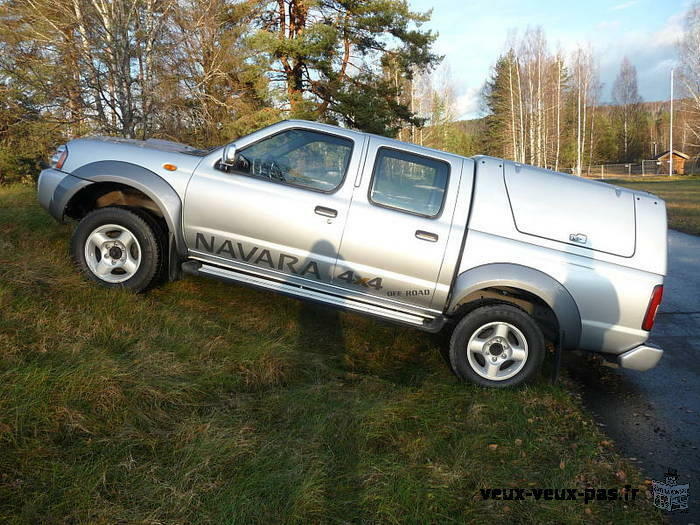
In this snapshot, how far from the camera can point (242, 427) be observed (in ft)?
10.6

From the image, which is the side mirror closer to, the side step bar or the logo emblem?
the side step bar

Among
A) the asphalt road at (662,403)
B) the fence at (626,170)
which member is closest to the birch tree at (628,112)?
the fence at (626,170)

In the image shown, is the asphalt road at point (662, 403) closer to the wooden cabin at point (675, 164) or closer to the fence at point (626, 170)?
the fence at point (626, 170)

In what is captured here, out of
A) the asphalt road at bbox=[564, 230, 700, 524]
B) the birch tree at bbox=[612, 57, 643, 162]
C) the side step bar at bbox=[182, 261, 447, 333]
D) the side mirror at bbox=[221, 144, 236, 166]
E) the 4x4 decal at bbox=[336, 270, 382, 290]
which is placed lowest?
the asphalt road at bbox=[564, 230, 700, 524]

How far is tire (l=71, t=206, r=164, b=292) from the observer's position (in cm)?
483

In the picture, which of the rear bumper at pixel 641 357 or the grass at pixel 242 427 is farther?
the rear bumper at pixel 641 357

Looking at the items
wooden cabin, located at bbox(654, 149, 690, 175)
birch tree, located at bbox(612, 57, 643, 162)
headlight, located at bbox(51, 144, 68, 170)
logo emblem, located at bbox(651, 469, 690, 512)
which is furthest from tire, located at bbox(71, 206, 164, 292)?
birch tree, located at bbox(612, 57, 643, 162)

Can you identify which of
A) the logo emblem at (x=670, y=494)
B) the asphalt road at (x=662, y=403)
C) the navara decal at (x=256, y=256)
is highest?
the navara decal at (x=256, y=256)

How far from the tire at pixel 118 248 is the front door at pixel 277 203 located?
374mm

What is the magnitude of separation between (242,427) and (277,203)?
2.07 m

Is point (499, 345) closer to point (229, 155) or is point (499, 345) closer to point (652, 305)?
point (652, 305)

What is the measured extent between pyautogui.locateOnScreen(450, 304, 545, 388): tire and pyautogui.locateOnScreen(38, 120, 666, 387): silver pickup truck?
0.04ft

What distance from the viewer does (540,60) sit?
170 ft

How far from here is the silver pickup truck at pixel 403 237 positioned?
14.6 feet
